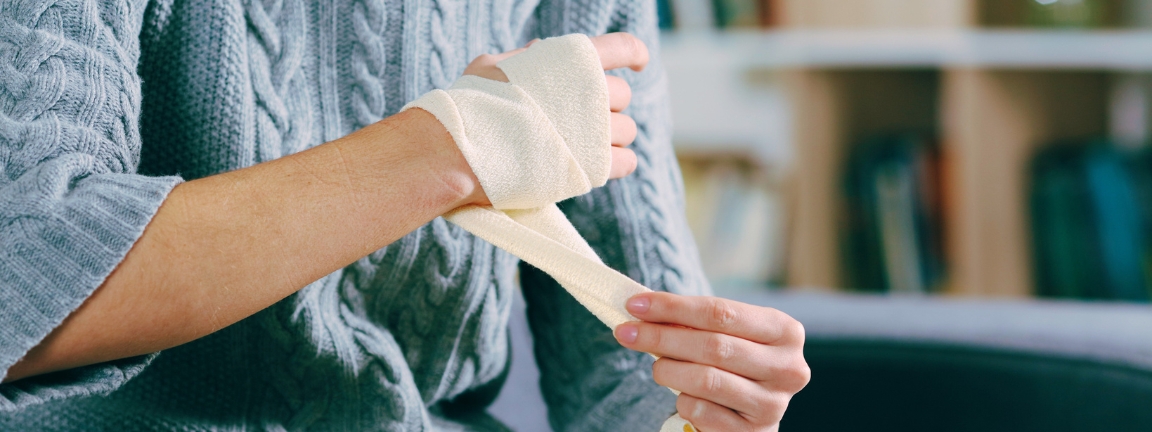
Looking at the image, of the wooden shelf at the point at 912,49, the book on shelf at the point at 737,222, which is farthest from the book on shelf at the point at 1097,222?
the book on shelf at the point at 737,222

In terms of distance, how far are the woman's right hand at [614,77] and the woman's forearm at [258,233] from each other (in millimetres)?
61

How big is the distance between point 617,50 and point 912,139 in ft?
3.76

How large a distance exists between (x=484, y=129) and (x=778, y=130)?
1.15m

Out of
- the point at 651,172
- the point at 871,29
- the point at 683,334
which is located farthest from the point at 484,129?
the point at 871,29

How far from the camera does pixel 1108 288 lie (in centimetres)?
136

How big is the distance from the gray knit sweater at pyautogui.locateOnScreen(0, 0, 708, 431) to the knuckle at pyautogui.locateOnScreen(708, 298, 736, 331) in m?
0.21

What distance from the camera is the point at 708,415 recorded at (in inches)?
17.1

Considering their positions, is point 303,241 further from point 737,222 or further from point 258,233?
point 737,222

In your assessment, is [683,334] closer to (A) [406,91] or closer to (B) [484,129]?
(B) [484,129]

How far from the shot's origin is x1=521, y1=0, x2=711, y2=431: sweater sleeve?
63 centimetres

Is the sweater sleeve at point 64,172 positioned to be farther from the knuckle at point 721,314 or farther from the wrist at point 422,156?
the knuckle at point 721,314

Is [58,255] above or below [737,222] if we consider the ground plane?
above

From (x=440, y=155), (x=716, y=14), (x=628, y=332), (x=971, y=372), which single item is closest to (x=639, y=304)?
(x=628, y=332)

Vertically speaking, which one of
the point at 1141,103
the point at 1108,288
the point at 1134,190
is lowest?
the point at 1108,288
